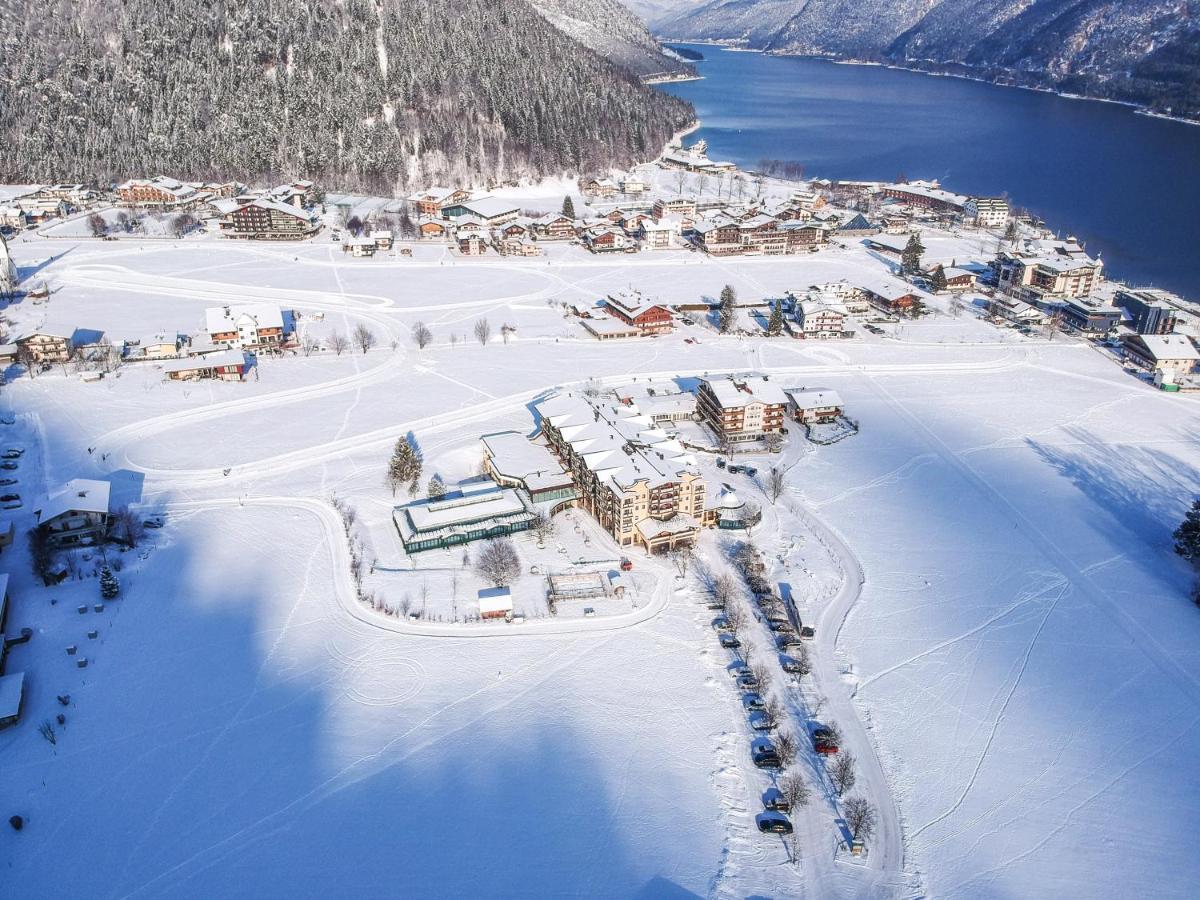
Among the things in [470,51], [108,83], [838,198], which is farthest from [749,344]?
[108,83]

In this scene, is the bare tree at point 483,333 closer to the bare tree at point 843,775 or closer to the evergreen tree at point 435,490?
the evergreen tree at point 435,490

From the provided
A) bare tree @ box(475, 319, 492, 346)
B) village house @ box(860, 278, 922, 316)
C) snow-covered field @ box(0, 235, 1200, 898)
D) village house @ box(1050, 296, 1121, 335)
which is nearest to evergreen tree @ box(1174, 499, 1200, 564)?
snow-covered field @ box(0, 235, 1200, 898)

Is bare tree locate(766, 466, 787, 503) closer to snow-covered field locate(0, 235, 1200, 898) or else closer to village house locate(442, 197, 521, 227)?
snow-covered field locate(0, 235, 1200, 898)

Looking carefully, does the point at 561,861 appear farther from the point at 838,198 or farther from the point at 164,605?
the point at 838,198

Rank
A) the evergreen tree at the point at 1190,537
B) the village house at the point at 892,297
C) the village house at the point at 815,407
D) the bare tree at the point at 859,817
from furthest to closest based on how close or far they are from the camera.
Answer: the village house at the point at 892,297, the village house at the point at 815,407, the evergreen tree at the point at 1190,537, the bare tree at the point at 859,817

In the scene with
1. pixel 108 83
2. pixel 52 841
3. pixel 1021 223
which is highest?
pixel 108 83

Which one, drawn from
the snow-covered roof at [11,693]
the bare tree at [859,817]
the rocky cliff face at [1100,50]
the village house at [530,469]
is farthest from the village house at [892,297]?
the rocky cliff face at [1100,50]
